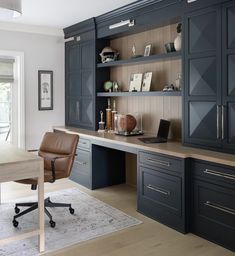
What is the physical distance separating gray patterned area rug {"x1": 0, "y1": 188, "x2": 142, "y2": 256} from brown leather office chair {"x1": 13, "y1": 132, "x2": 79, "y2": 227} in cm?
11

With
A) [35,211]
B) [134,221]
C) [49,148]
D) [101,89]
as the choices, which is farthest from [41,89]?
[134,221]

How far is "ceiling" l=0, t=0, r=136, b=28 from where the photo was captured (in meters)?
4.09

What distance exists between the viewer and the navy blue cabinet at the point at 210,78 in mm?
2984

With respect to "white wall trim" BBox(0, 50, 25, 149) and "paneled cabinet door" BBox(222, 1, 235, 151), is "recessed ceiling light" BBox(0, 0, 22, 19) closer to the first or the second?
"paneled cabinet door" BBox(222, 1, 235, 151)

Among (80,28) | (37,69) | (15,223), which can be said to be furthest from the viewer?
(37,69)

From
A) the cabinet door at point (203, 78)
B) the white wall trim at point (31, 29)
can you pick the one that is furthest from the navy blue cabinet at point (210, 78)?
the white wall trim at point (31, 29)

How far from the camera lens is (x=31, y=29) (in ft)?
17.7

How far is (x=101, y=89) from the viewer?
5066 millimetres

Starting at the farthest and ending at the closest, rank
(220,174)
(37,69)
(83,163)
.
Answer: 1. (37,69)
2. (83,163)
3. (220,174)

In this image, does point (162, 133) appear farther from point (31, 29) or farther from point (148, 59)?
point (31, 29)

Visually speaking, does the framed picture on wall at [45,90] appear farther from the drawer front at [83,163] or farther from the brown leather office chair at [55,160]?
the brown leather office chair at [55,160]

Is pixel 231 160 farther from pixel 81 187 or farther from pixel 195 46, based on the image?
pixel 81 187

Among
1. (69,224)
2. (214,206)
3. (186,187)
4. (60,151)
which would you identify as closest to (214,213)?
(214,206)

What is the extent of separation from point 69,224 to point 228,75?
84.3 inches
